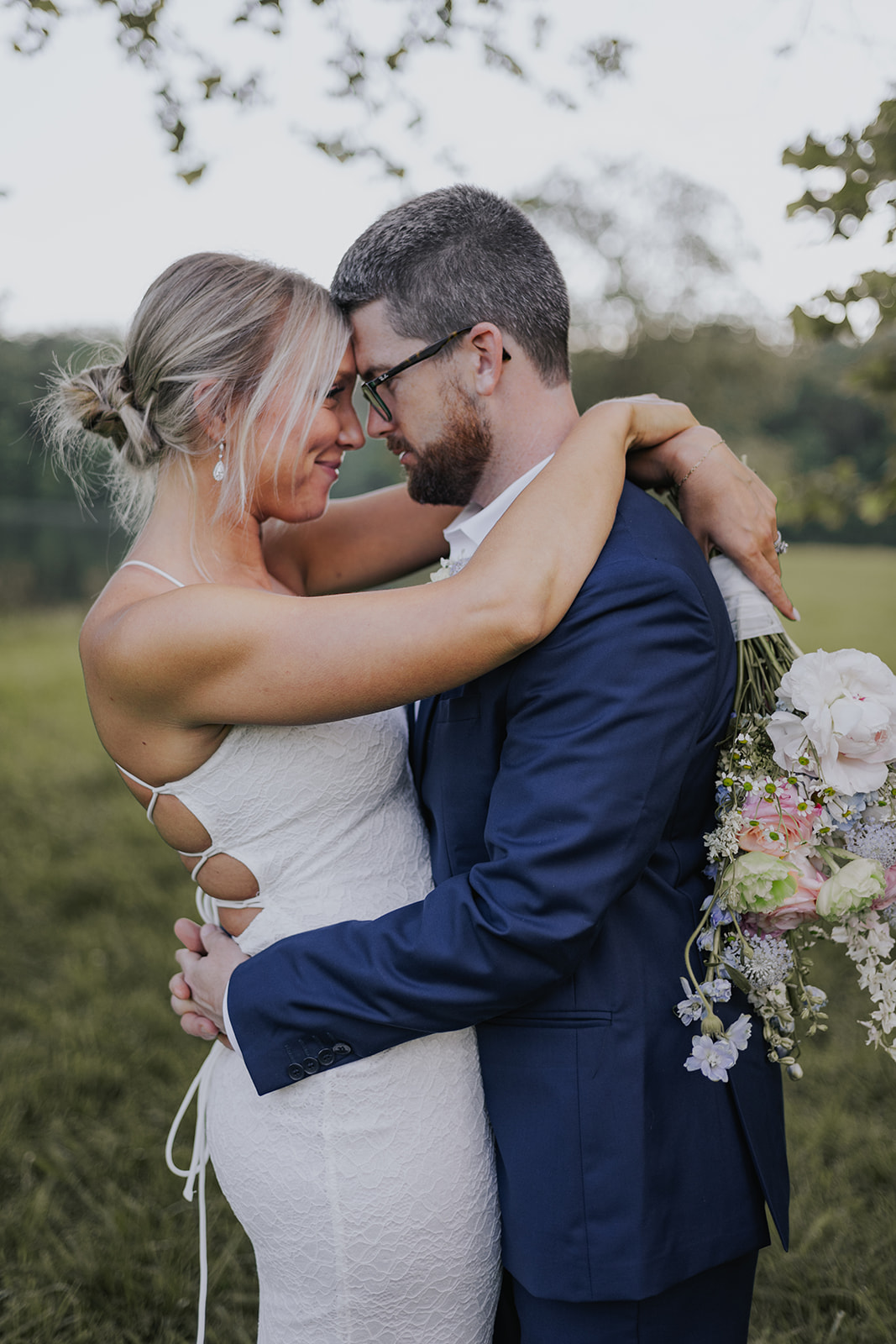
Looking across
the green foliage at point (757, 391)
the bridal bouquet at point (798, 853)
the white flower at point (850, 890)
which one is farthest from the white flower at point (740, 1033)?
the green foliage at point (757, 391)

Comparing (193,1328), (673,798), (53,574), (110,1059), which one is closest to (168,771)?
(673,798)

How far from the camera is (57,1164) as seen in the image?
3.80 meters

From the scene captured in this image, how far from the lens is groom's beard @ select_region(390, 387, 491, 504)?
2217 mm

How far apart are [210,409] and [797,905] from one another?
4.79 ft

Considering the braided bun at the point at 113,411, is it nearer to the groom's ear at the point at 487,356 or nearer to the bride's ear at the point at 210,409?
the bride's ear at the point at 210,409

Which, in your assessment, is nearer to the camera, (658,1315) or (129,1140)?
(658,1315)

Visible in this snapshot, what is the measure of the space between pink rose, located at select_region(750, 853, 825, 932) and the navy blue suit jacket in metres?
0.14

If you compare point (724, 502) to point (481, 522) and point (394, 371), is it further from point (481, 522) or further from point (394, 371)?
point (394, 371)

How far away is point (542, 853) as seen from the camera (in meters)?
1.63

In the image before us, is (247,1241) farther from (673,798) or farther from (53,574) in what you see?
(53,574)

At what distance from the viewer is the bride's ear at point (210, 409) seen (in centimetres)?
206

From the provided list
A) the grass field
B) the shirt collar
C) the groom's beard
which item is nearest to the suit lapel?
the shirt collar

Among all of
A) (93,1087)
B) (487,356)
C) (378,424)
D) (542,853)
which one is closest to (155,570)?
(378,424)

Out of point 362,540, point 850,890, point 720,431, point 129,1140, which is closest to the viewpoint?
point 850,890
